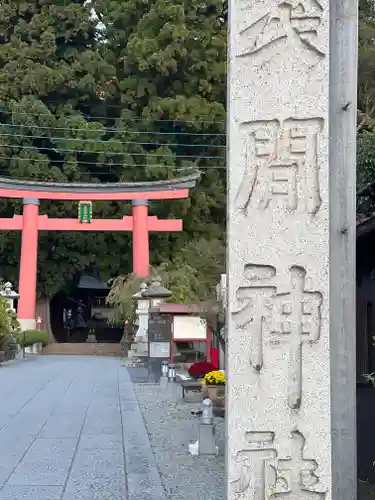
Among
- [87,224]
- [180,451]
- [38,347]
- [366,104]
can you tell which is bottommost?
[38,347]

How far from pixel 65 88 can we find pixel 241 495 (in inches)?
1210

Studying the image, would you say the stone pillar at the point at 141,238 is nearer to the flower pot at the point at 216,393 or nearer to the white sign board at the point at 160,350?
the white sign board at the point at 160,350

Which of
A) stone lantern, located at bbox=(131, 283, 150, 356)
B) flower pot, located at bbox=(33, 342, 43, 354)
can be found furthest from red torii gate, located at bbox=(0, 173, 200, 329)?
stone lantern, located at bbox=(131, 283, 150, 356)

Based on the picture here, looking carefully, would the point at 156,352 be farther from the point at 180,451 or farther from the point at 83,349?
the point at 83,349

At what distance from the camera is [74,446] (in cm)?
758

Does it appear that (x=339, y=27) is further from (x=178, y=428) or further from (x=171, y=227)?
(x=171, y=227)

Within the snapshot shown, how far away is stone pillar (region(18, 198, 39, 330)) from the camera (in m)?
27.8

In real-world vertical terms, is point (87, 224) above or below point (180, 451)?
above

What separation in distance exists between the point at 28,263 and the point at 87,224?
2.64 meters

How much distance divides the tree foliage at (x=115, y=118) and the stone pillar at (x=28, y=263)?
10.7 feet

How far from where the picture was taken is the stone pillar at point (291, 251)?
153 inches

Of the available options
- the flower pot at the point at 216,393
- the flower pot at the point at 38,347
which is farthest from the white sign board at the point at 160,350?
the flower pot at the point at 38,347

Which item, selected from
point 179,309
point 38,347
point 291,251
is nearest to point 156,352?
point 179,309

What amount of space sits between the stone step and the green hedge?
6.52ft
